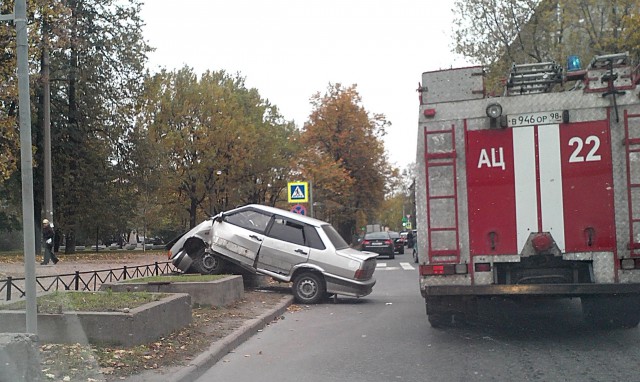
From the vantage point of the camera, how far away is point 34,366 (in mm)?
5910

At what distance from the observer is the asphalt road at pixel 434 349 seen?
7.11 meters

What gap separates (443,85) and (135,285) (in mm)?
6432

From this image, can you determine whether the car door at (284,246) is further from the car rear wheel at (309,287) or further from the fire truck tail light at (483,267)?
the fire truck tail light at (483,267)

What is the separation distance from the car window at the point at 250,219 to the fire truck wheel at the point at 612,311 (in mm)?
7331

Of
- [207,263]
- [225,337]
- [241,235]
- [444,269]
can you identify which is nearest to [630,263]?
[444,269]

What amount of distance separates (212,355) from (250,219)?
708cm

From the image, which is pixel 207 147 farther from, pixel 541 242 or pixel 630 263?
pixel 630 263

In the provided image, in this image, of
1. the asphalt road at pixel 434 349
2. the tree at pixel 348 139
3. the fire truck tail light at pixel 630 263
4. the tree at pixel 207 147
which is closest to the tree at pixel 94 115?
the tree at pixel 207 147

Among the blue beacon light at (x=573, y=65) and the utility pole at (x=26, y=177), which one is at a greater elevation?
the blue beacon light at (x=573, y=65)

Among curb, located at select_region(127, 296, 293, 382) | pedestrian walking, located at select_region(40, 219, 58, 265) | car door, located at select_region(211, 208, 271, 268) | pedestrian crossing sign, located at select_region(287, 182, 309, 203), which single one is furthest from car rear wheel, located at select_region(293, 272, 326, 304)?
pedestrian walking, located at select_region(40, 219, 58, 265)

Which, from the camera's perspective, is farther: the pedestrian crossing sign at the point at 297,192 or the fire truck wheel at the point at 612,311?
the pedestrian crossing sign at the point at 297,192

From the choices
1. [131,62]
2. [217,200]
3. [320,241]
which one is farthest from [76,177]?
[320,241]

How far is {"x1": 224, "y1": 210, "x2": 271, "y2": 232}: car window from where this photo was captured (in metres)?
14.7

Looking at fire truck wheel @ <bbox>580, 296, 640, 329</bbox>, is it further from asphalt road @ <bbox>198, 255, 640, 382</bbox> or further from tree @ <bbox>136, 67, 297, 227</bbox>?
tree @ <bbox>136, 67, 297, 227</bbox>
